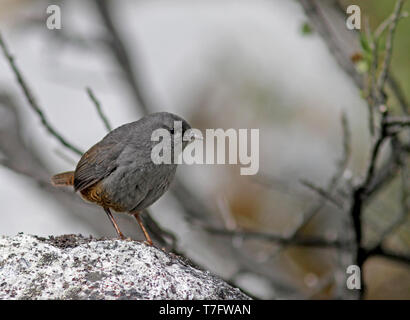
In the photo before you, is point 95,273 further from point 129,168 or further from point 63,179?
point 63,179

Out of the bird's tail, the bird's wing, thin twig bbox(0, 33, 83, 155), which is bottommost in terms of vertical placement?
the bird's tail

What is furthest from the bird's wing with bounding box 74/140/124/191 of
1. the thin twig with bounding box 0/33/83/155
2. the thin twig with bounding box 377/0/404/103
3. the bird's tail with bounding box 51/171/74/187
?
the thin twig with bounding box 377/0/404/103

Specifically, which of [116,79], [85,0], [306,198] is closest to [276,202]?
[116,79]

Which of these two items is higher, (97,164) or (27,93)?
(27,93)

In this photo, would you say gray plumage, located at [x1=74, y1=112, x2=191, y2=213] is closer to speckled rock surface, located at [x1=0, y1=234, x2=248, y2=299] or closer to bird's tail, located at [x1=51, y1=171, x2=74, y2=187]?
bird's tail, located at [x1=51, y1=171, x2=74, y2=187]

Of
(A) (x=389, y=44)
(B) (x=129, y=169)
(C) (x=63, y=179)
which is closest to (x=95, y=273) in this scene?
(B) (x=129, y=169)

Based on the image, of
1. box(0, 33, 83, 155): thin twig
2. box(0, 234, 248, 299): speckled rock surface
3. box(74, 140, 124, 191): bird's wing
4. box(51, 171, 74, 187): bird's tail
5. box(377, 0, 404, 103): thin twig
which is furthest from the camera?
box(51, 171, 74, 187): bird's tail
